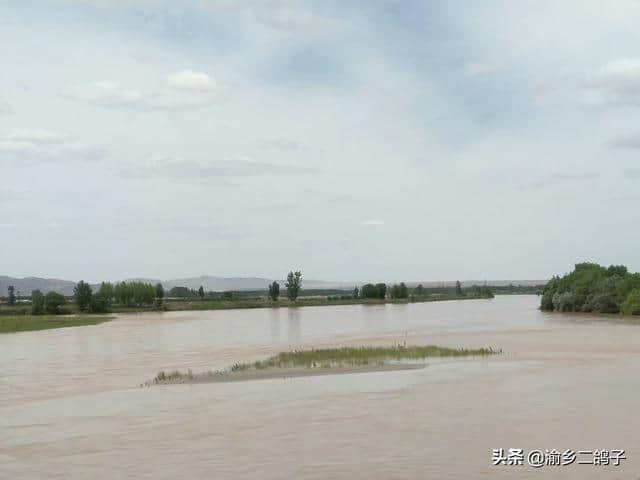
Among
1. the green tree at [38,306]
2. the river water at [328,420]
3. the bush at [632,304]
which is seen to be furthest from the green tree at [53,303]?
the bush at [632,304]

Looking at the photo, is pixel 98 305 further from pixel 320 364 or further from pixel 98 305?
pixel 320 364

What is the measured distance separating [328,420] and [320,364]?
1197 centimetres

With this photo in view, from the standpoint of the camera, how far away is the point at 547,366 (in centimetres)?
2891

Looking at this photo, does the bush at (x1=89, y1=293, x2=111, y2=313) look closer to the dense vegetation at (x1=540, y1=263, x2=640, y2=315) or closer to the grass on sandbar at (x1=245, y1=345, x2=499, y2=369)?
the dense vegetation at (x1=540, y1=263, x2=640, y2=315)

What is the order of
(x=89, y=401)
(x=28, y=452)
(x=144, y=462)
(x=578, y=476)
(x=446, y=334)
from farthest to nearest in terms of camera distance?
(x=446, y=334) → (x=89, y=401) → (x=28, y=452) → (x=144, y=462) → (x=578, y=476)

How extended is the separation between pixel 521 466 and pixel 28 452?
10.3m

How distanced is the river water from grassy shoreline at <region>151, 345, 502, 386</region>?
4.27ft

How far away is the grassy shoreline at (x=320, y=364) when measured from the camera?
27.6 meters

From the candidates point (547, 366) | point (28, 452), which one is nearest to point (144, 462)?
point (28, 452)

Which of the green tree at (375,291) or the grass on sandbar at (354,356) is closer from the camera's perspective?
the grass on sandbar at (354,356)

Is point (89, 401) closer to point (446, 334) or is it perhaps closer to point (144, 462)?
point (144, 462)

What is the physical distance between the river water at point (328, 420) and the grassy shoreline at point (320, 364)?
130cm

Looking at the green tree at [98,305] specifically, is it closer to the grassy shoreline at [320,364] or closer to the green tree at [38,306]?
the green tree at [38,306]

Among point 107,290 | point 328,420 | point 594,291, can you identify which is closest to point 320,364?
point 328,420
